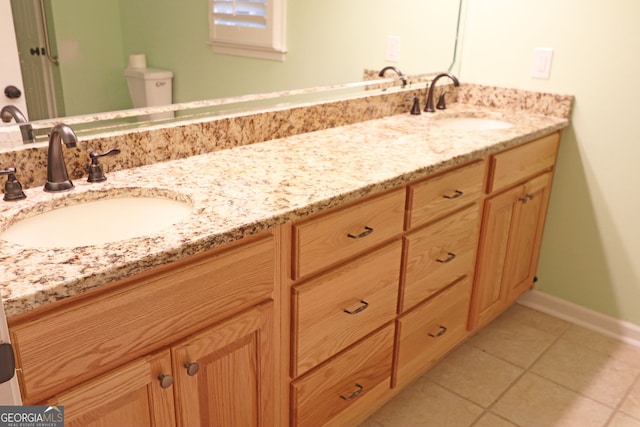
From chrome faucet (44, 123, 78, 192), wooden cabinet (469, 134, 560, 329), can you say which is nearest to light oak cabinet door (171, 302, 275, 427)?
chrome faucet (44, 123, 78, 192)

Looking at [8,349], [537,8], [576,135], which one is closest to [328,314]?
[8,349]

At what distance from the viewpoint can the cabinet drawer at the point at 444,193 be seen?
1.64 metres

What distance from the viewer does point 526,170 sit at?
2.19 meters

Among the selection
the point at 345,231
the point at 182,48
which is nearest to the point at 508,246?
the point at 345,231

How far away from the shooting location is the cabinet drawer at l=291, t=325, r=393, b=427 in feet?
4.84

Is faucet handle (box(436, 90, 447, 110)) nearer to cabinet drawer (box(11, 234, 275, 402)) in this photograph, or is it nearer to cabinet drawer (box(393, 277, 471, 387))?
cabinet drawer (box(393, 277, 471, 387))

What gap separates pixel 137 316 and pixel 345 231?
58 centimetres

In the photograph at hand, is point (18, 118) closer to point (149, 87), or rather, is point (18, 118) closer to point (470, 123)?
point (149, 87)

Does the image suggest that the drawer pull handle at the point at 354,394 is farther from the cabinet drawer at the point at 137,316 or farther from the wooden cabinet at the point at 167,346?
the cabinet drawer at the point at 137,316

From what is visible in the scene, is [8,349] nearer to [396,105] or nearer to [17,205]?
[17,205]

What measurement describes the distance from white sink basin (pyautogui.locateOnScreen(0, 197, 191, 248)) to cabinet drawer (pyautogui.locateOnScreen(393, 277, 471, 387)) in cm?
80

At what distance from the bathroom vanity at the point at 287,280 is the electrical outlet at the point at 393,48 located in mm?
256

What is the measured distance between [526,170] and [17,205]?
5.75 ft

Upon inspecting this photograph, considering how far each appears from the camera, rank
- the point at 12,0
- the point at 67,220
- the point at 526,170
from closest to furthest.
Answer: the point at 12,0, the point at 67,220, the point at 526,170
